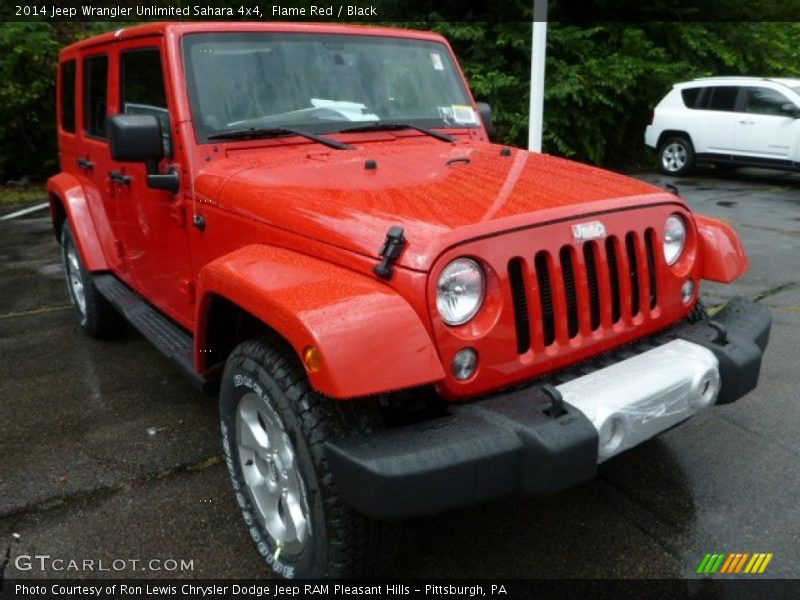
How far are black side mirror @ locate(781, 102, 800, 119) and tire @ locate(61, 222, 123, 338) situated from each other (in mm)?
10361

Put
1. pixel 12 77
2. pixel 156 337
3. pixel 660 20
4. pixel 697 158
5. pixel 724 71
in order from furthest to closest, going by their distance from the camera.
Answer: pixel 724 71, pixel 660 20, pixel 697 158, pixel 12 77, pixel 156 337

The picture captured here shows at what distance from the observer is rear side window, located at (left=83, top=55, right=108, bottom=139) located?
3.94m

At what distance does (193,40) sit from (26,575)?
2197mm

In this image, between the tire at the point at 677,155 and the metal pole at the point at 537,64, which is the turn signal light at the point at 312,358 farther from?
the tire at the point at 677,155

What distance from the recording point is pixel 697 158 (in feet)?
40.2

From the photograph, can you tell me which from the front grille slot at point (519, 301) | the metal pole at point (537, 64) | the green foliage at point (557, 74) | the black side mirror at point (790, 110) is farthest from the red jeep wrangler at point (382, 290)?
the black side mirror at point (790, 110)

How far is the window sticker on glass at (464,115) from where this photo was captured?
144 inches

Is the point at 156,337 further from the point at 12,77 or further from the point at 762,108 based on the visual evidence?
the point at 762,108

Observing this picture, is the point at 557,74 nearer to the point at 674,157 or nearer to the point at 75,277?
the point at 674,157

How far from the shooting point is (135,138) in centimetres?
283

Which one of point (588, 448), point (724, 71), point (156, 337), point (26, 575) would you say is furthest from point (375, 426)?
point (724, 71)

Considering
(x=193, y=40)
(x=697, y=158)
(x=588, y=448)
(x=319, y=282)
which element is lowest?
(x=697, y=158)

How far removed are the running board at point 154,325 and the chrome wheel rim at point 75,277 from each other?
1.80ft

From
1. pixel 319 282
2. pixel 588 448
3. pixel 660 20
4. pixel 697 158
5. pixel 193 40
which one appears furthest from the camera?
pixel 660 20
